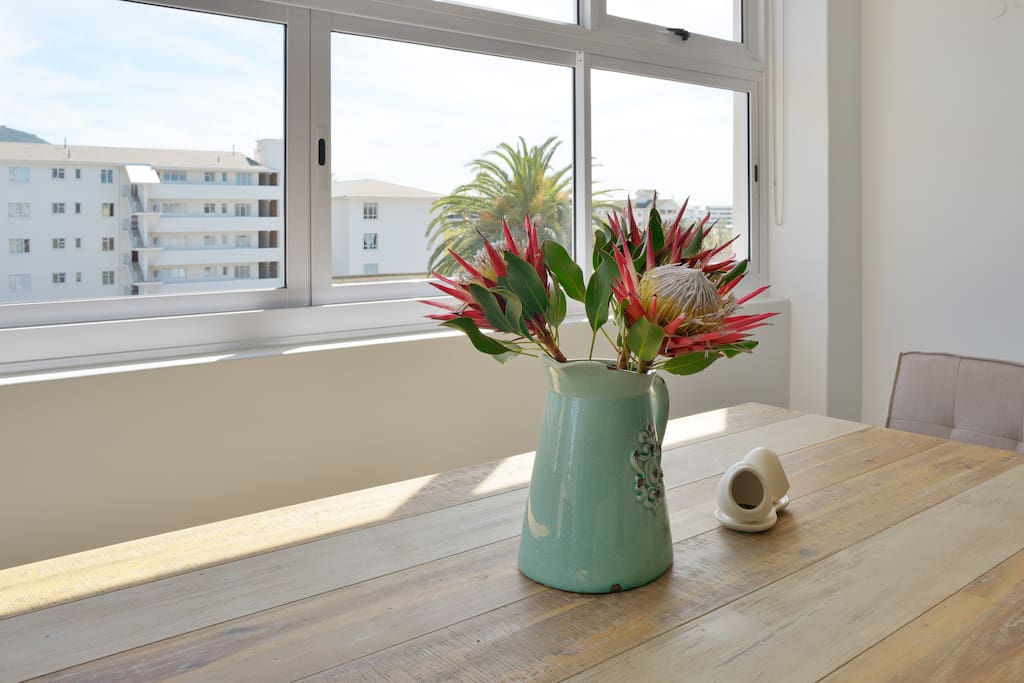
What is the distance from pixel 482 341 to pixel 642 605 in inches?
13.9

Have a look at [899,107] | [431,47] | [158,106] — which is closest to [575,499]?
[158,106]

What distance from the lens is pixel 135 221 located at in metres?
1.97

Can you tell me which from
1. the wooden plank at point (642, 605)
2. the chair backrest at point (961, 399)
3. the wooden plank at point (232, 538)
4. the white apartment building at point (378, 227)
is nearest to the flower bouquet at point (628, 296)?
the wooden plank at point (642, 605)

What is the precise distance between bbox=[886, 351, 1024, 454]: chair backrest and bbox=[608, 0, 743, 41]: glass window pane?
1.66 m

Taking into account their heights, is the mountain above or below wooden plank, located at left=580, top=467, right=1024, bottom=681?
above

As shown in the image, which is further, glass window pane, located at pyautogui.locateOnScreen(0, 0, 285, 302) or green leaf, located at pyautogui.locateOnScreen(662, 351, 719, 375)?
glass window pane, located at pyautogui.locateOnScreen(0, 0, 285, 302)

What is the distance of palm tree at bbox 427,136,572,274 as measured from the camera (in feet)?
8.20

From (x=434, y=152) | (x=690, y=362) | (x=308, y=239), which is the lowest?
(x=690, y=362)

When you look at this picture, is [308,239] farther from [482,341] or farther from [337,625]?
[337,625]

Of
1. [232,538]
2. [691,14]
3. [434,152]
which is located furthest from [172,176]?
[691,14]

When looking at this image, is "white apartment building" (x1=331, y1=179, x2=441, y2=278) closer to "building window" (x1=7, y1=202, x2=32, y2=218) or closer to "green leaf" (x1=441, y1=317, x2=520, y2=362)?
"building window" (x1=7, y1=202, x2=32, y2=218)

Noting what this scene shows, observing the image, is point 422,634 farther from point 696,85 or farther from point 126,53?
point 696,85

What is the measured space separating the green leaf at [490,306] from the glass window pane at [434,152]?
4.76 ft

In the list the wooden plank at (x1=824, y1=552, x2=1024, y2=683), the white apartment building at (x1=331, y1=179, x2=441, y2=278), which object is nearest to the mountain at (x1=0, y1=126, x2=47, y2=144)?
the white apartment building at (x1=331, y1=179, x2=441, y2=278)
